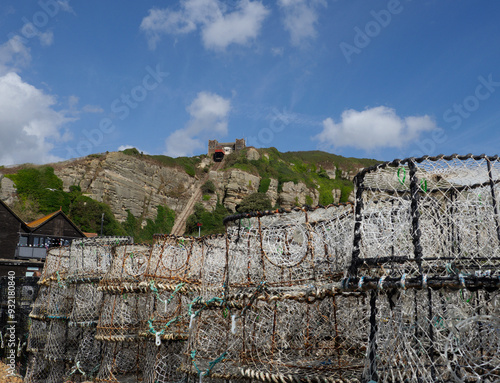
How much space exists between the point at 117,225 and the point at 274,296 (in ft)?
116

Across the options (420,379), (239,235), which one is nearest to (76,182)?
(239,235)

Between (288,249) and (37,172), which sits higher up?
(37,172)

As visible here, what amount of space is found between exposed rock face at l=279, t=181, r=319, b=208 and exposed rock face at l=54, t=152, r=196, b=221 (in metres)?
11.0

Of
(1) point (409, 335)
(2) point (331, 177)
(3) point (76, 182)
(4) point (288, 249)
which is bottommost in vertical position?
(1) point (409, 335)

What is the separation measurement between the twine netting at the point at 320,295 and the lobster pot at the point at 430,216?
2cm

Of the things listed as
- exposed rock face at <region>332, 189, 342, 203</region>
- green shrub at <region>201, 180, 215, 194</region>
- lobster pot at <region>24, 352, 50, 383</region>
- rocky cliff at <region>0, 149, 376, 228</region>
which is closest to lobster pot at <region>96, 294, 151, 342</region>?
lobster pot at <region>24, 352, 50, 383</region>

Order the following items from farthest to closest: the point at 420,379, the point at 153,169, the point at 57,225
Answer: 1. the point at 153,169
2. the point at 57,225
3. the point at 420,379

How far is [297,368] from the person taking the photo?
14.3 ft

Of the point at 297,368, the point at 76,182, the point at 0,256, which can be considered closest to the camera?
the point at 297,368

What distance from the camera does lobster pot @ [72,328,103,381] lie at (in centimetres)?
801

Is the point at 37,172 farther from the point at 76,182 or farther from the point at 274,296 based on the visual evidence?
the point at 274,296

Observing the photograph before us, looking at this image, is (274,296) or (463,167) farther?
(274,296)

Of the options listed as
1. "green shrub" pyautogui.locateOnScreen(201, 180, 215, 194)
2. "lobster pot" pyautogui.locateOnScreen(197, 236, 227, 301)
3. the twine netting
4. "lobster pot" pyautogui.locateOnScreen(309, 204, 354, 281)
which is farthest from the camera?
"green shrub" pyautogui.locateOnScreen(201, 180, 215, 194)

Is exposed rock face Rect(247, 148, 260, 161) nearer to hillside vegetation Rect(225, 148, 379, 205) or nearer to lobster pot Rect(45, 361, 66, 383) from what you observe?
hillside vegetation Rect(225, 148, 379, 205)
